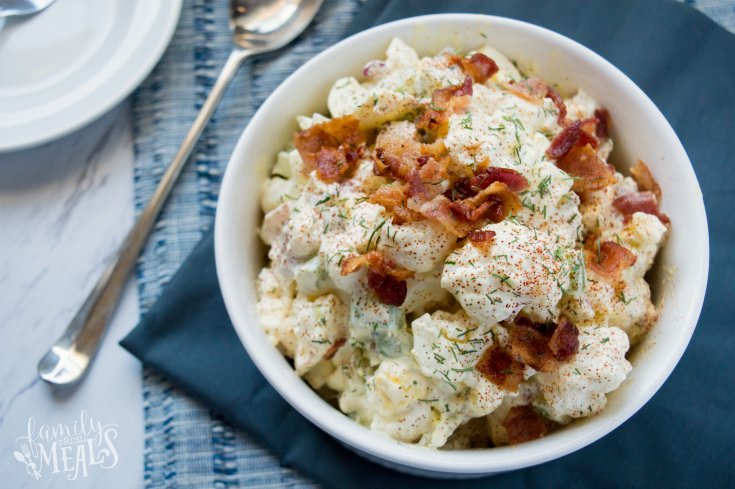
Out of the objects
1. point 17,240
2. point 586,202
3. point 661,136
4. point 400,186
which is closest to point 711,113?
point 661,136

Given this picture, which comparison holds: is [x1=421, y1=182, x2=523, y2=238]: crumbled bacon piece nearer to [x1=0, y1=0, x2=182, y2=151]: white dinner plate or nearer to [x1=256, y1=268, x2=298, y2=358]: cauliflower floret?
[x1=256, y1=268, x2=298, y2=358]: cauliflower floret

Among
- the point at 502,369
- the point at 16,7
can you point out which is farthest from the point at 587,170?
the point at 16,7

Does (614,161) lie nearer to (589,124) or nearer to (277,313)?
(589,124)

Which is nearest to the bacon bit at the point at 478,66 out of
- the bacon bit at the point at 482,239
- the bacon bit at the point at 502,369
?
the bacon bit at the point at 482,239

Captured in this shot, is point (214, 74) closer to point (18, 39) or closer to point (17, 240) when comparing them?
point (18, 39)

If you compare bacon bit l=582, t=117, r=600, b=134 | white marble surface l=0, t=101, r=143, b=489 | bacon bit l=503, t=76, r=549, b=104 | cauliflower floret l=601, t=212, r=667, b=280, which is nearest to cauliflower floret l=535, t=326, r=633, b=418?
cauliflower floret l=601, t=212, r=667, b=280
